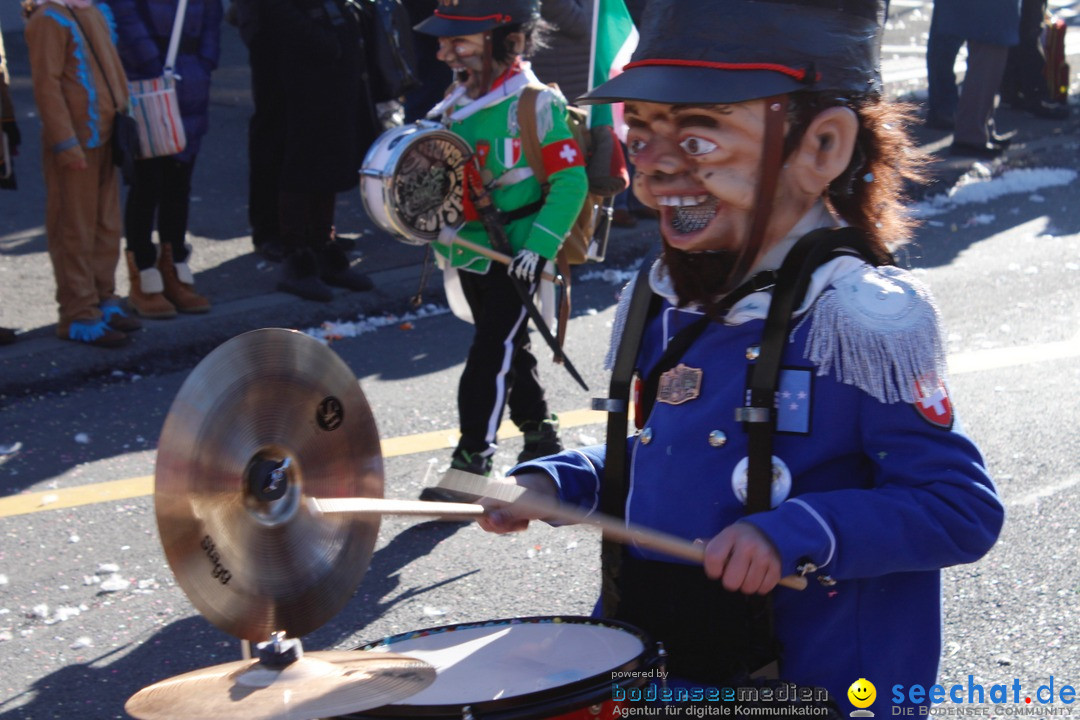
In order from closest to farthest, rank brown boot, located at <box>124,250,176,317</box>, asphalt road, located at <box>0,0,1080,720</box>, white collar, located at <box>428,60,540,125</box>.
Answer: asphalt road, located at <box>0,0,1080,720</box> < white collar, located at <box>428,60,540,125</box> < brown boot, located at <box>124,250,176,317</box>

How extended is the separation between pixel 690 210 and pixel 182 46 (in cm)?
578

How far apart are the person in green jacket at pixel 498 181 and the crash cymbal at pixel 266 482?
286cm

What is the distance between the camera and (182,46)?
7449mm

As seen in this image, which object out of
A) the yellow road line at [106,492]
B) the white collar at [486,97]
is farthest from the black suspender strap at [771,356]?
the white collar at [486,97]

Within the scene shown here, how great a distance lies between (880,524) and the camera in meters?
2.04

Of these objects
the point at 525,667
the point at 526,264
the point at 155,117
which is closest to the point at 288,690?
the point at 525,667

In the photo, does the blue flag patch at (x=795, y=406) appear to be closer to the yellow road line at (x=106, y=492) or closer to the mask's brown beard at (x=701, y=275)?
the mask's brown beard at (x=701, y=275)

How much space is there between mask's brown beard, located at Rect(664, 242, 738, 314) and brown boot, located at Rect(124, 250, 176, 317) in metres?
5.50

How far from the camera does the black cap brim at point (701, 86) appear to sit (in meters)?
2.14

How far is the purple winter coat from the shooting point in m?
7.13

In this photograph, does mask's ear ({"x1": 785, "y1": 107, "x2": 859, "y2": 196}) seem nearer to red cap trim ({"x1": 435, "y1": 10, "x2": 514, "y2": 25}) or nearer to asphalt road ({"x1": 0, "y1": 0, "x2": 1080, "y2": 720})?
asphalt road ({"x1": 0, "y1": 0, "x2": 1080, "y2": 720})

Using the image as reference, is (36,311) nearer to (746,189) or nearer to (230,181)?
(230,181)

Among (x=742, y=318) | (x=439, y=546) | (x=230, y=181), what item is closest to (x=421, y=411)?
(x=439, y=546)

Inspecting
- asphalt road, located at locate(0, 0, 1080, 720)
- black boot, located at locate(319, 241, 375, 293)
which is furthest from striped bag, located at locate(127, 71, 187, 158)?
black boot, located at locate(319, 241, 375, 293)
